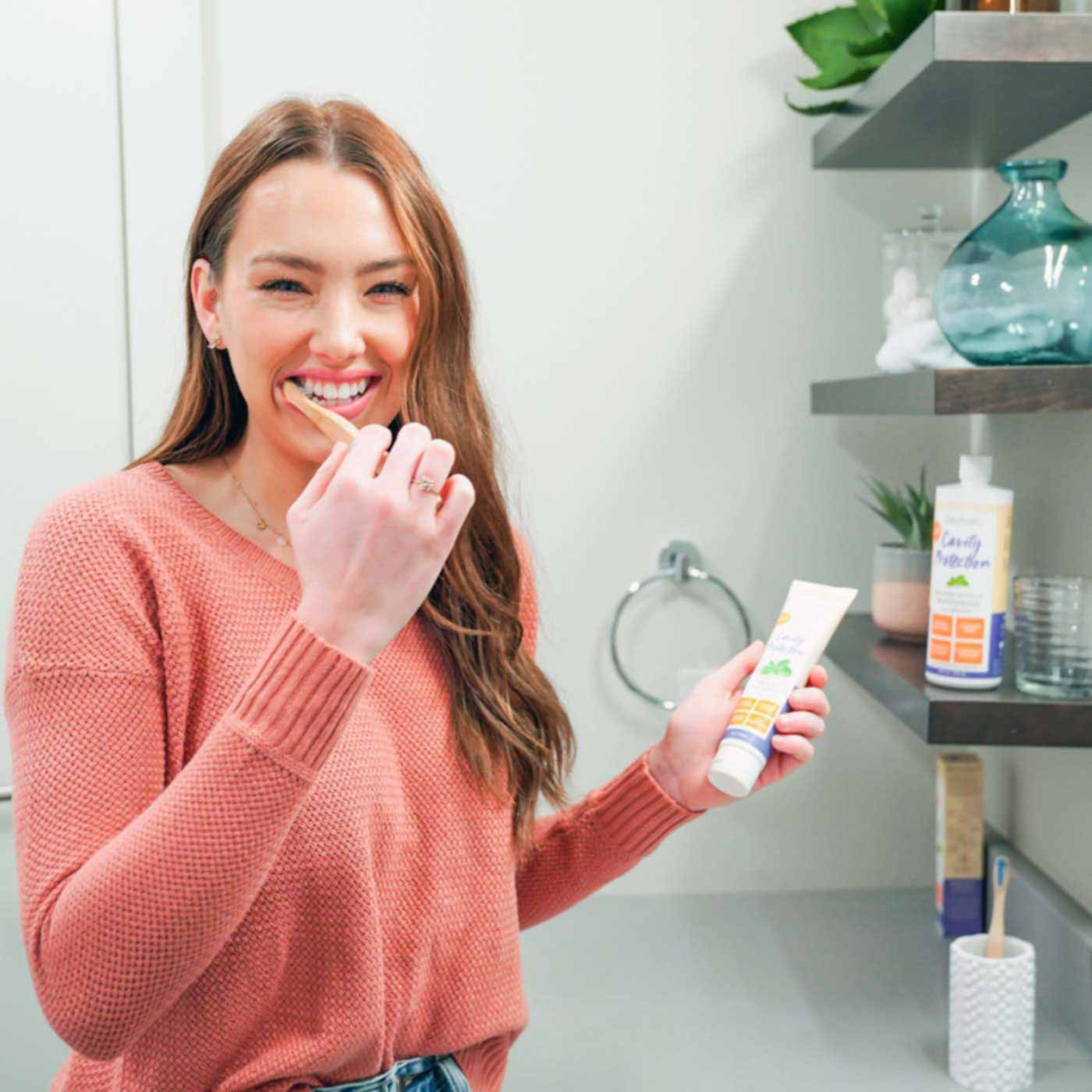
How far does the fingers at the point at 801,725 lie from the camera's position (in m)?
0.89

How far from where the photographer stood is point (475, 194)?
1.49 m

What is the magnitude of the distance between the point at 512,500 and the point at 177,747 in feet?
2.27

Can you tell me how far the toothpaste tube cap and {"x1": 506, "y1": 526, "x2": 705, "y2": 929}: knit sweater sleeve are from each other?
0.44 feet

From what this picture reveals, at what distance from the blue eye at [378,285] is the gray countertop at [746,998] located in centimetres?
68

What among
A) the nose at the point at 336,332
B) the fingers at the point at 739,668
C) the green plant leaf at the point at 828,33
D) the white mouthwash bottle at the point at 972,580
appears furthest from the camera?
the green plant leaf at the point at 828,33

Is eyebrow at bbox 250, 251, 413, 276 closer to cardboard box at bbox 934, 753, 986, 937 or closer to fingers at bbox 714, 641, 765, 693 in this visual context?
fingers at bbox 714, 641, 765, 693

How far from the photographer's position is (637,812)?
1037mm

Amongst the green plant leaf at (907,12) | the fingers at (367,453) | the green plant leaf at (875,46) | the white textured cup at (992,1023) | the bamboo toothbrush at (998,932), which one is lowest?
the white textured cup at (992,1023)

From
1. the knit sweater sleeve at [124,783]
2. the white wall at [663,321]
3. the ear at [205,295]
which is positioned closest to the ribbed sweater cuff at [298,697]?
the knit sweater sleeve at [124,783]

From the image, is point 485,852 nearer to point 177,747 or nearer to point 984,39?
point 177,747

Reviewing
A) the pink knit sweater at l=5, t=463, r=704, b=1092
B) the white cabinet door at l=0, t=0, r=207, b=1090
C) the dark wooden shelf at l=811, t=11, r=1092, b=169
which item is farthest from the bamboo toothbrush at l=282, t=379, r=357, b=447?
the white cabinet door at l=0, t=0, r=207, b=1090

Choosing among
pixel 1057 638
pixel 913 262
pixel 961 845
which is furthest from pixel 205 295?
pixel 961 845

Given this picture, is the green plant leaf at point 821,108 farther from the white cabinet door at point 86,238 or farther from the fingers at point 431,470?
the fingers at point 431,470

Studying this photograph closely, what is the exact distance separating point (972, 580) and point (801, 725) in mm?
267
